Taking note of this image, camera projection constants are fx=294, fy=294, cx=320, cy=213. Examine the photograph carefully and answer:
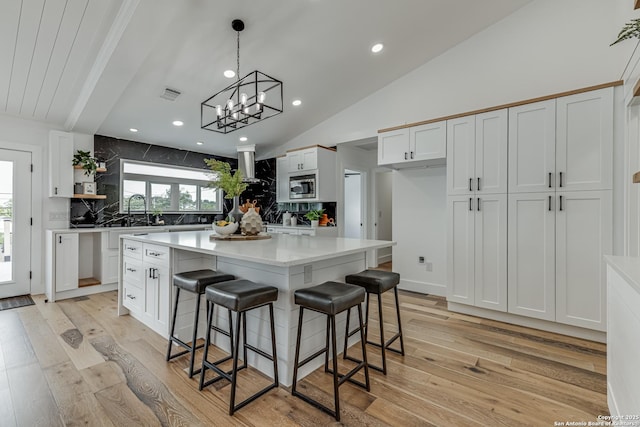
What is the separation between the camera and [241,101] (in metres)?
2.63

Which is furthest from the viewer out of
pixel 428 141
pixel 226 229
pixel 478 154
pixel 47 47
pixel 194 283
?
pixel 428 141

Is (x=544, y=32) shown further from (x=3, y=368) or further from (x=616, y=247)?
(x=3, y=368)

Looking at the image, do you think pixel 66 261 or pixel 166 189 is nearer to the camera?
pixel 66 261

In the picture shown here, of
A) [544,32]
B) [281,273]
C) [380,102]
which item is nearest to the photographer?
[281,273]

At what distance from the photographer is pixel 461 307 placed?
131 inches

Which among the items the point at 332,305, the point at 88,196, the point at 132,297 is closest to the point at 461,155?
the point at 332,305

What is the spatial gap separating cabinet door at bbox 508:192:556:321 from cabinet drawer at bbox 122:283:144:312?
147 inches

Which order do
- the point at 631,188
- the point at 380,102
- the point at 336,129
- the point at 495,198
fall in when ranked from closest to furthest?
the point at 631,188 → the point at 495,198 → the point at 380,102 → the point at 336,129

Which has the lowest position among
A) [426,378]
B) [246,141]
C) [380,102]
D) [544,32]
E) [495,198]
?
[426,378]

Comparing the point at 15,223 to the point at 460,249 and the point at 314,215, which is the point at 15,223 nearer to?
the point at 314,215

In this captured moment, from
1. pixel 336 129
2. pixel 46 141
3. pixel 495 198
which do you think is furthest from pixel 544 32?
pixel 46 141

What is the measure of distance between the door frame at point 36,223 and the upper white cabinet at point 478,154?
5.46m

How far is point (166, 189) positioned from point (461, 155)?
4971 mm

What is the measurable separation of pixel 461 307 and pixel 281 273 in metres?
2.40
